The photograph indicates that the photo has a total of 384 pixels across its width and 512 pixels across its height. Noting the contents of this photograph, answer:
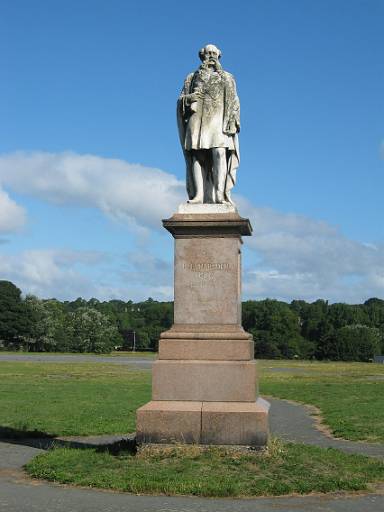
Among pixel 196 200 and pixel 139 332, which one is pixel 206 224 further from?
pixel 139 332

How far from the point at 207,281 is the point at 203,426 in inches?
85.0

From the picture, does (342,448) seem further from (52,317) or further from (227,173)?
(52,317)

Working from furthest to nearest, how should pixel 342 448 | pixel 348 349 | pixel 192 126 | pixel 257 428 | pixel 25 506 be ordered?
pixel 348 349
pixel 342 448
pixel 192 126
pixel 257 428
pixel 25 506

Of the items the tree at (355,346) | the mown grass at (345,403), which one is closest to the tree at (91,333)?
the tree at (355,346)

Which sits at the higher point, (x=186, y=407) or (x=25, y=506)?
(x=186, y=407)

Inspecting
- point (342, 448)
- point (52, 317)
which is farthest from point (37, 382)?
point (52, 317)

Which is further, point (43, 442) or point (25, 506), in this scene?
point (43, 442)

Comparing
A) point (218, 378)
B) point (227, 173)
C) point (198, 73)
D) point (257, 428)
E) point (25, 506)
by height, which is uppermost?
point (198, 73)

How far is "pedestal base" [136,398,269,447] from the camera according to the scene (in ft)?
32.8

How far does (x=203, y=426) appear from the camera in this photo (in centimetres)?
1009

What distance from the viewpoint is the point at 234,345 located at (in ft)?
34.9

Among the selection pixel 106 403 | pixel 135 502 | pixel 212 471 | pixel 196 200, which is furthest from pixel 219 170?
pixel 106 403

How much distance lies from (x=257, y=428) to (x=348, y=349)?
274ft

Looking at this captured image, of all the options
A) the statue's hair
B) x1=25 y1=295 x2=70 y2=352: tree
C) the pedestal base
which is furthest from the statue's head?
x1=25 y1=295 x2=70 y2=352: tree
